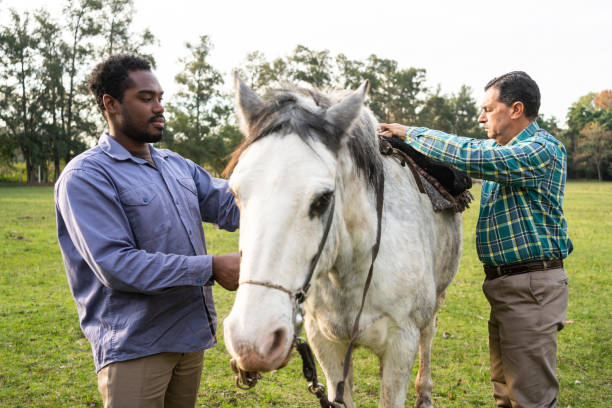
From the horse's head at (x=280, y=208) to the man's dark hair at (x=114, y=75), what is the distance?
69 centimetres

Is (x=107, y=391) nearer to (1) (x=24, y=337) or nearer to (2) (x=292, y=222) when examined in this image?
(2) (x=292, y=222)

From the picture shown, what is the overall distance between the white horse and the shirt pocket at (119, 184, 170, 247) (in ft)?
1.76

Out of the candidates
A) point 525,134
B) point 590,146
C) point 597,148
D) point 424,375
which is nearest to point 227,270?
point 525,134

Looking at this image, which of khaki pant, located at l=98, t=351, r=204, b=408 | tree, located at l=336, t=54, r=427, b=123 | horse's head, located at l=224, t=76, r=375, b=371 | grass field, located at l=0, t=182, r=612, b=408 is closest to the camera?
horse's head, located at l=224, t=76, r=375, b=371

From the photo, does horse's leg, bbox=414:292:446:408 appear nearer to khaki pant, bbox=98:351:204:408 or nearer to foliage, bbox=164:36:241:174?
khaki pant, bbox=98:351:204:408

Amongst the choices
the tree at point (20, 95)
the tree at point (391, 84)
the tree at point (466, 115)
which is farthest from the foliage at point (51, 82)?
the tree at point (466, 115)

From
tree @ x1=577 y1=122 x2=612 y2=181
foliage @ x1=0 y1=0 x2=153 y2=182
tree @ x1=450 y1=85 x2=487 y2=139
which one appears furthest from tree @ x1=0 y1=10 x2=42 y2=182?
tree @ x1=577 y1=122 x2=612 y2=181

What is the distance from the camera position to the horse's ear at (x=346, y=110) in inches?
75.8

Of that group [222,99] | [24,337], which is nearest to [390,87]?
[222,99]

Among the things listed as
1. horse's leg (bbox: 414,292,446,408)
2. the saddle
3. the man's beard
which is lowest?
horse's leg (bbox: 414,292,446,408)

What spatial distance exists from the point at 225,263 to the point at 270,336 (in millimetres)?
617

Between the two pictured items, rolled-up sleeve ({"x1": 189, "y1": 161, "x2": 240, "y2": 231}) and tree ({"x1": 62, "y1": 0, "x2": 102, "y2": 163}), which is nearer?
rolled-up sleeve ({"x1": 189, "y1": 161, "x2": 240, "y2": 231})

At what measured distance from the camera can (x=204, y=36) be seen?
122 ft

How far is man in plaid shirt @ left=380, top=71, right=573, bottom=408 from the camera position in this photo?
2.62 metres
